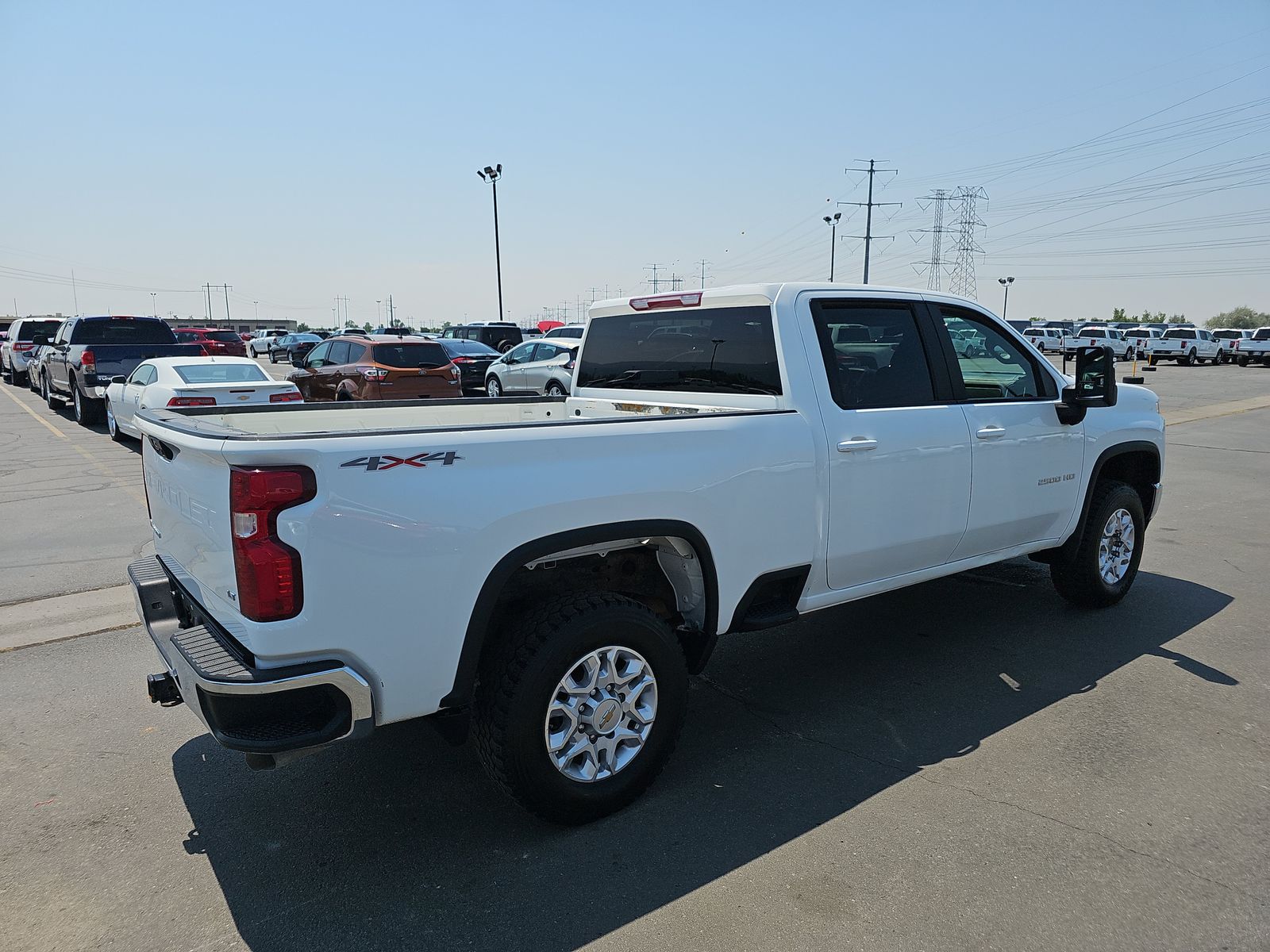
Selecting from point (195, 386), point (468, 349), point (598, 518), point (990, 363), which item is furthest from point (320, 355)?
point (598, 518)

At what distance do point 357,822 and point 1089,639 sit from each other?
13.5 ft

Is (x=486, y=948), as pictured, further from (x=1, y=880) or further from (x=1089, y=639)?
(x=1089, y=639)

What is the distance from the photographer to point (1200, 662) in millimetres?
4758

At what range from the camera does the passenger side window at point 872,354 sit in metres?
4.01

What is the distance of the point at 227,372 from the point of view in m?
12.0

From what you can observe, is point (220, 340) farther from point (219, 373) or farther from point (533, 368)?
point (219, 373)

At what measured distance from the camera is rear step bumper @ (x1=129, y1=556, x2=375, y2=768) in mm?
2566

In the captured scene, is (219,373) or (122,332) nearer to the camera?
(219,373)

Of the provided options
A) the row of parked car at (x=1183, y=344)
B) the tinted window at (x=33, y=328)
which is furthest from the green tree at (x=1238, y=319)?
the tinted window at (x=33, y=328)

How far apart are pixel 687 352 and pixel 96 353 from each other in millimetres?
14237

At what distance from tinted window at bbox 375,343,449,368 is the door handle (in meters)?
13.1

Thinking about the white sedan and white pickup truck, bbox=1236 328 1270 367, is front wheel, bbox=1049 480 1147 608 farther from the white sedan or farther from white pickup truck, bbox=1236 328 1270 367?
white pickup truck, bbox=1236 328 1270 367

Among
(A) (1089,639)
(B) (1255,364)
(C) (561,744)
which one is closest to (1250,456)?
(A) (1089,639)

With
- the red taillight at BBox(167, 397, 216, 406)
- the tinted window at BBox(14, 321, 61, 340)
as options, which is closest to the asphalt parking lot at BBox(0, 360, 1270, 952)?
the red taillight at BBox(167, 397, 216, 406)
